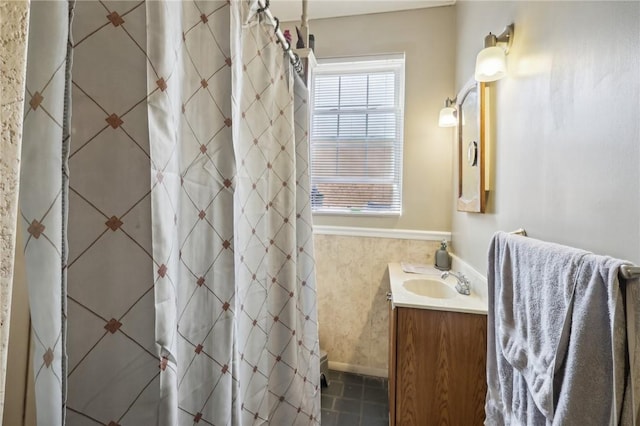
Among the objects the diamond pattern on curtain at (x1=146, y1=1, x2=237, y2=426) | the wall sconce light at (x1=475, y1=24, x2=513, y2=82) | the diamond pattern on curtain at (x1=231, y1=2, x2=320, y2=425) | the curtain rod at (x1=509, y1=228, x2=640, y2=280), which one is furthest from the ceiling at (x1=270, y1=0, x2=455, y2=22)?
the curtain rod at (x1=509, y1=228, x2=640, y2=280)

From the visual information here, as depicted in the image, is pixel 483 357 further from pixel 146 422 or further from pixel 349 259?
pixel 146 422

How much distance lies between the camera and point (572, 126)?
780 mm

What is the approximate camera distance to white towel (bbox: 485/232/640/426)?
544 mm

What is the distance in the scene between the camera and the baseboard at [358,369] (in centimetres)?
207

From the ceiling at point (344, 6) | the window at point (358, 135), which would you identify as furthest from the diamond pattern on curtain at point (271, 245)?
the ceiling at point (344, 6)

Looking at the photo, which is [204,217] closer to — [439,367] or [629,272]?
[629,272]

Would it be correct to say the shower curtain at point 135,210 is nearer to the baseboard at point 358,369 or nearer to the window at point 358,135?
the window at point 358,135

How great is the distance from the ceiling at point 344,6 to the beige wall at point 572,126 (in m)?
0.91

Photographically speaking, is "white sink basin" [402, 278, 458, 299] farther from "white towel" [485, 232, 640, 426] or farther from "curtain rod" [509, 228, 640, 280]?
"curtain rod" [509, 228, 640, 280]

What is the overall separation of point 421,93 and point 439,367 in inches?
72.3

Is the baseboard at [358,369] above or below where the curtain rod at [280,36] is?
below

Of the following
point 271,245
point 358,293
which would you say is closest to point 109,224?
point 271,245

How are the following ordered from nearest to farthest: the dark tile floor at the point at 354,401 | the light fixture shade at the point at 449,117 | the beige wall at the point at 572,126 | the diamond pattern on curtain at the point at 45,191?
the diamond pattern on curtain at the point at 45,191 → the beige wall at the point at 572,126 → the dark tile floor at the point at 354,401 → the light fixture shade at the point at 449,117

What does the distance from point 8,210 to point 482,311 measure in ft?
4.90
